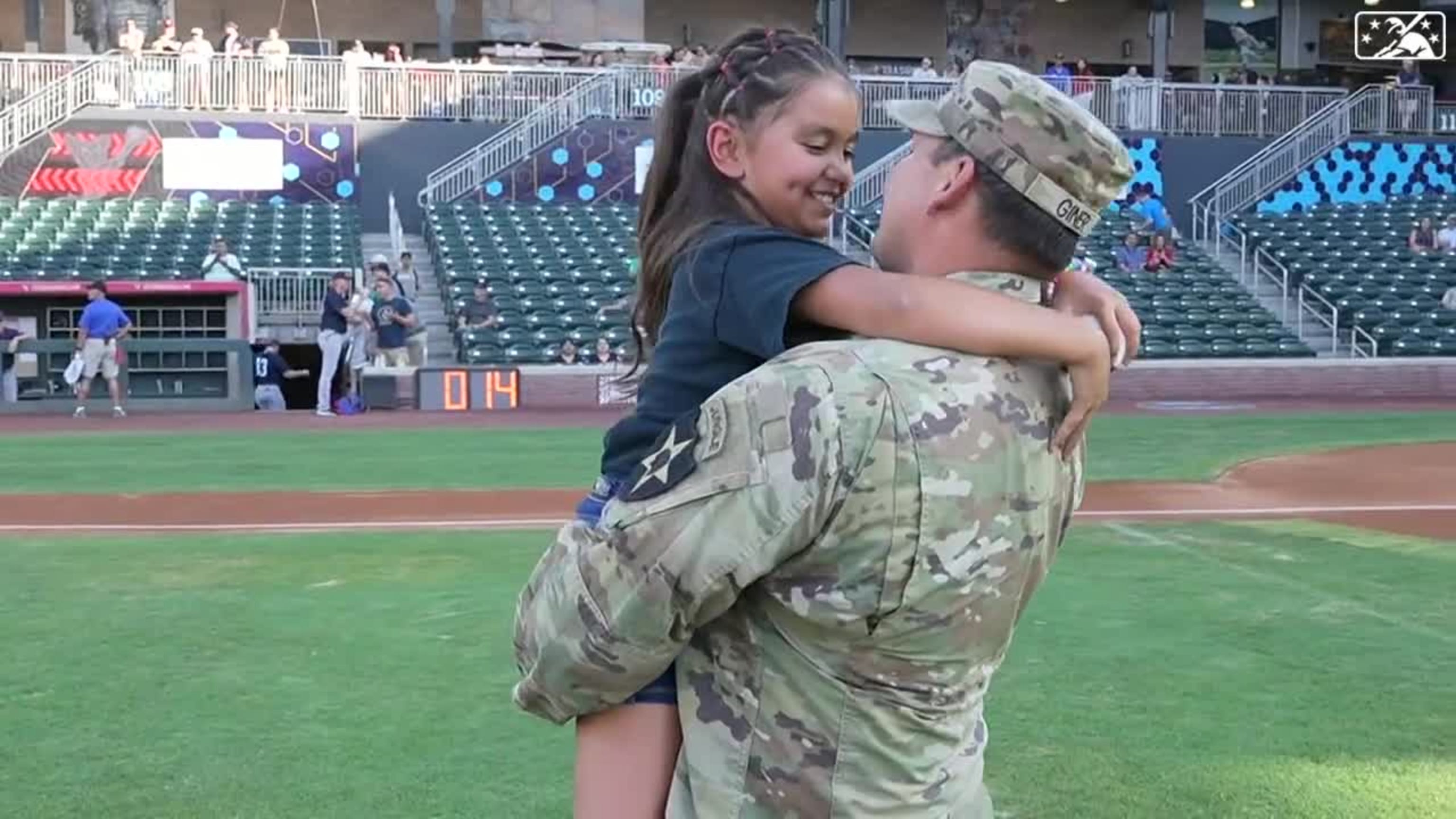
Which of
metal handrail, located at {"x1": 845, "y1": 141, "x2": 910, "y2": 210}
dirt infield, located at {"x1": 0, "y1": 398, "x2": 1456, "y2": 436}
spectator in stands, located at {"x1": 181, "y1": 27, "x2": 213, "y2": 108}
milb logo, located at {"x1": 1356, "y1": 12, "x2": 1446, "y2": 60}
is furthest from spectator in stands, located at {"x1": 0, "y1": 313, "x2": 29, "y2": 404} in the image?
milb logo, located at {"x1": 1356, "y1": 12, "x2": 1446, "y2": 60}

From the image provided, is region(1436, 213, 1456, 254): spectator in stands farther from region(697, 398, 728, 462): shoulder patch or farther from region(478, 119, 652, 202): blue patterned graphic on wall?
region(697, 398, 728, 462): shoulder patch

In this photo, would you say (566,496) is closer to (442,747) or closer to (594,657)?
(442,747)

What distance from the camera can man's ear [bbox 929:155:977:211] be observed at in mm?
1957

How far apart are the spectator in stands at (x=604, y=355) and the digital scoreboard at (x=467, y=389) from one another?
4.59 feet

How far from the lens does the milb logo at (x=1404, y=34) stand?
36375 millimetres

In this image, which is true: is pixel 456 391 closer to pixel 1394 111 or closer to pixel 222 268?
pixel 222 268

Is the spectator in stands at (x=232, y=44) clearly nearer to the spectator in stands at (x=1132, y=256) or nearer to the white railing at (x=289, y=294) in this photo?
the white railing at (x=289, y=294)

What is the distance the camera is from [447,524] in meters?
10.7

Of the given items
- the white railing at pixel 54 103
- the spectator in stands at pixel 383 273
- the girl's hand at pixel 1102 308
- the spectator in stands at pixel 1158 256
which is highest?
the white railing at pixel 54 103

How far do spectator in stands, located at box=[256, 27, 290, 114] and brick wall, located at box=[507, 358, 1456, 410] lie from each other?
14870mm

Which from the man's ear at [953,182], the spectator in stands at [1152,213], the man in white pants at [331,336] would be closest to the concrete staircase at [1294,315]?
the spectator in stands at [1152,213]

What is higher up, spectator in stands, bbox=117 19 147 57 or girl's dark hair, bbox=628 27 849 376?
spectator in stands, bbox=117 19 147 57

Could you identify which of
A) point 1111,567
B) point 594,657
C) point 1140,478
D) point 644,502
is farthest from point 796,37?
point 1140,478

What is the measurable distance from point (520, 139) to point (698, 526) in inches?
1101
